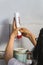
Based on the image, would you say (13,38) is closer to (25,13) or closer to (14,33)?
(14,33)

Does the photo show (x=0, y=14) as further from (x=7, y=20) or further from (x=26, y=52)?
(x=26, y=52)

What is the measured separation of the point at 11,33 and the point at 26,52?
15 cm

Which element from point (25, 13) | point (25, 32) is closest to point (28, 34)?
point (25, 32)

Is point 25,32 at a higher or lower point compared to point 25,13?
lower

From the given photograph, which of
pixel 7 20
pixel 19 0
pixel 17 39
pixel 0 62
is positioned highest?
pixel 19 0

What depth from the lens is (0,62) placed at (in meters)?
1.17

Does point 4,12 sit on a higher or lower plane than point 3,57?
higher

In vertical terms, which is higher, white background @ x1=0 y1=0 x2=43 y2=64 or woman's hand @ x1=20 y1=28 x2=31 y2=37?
white background @ x1=0 y1=0 x2=43 y2=64

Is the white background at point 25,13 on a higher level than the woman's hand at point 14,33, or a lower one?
higher

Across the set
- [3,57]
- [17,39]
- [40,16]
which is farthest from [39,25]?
[3,57]

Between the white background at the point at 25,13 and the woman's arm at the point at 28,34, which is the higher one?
the white background at the point at 25,13

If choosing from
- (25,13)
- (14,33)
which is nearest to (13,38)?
(14,33)

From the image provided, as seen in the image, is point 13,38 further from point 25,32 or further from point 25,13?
point 25,13

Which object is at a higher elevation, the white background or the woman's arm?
the white background
